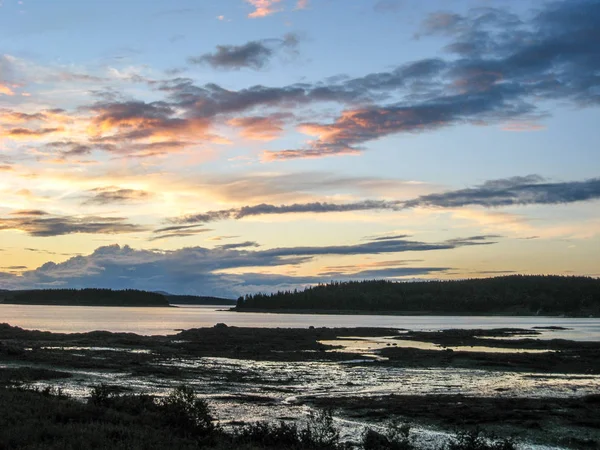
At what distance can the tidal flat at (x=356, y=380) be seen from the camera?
28078 millimetres

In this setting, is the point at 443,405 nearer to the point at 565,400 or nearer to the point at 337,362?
the point at 565,400

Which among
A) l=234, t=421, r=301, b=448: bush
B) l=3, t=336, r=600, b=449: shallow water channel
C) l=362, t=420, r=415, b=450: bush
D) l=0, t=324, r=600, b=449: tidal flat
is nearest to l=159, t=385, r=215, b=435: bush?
l=234, t=421, r=301, b=448: bush

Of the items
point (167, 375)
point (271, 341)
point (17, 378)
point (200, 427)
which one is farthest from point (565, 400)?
point (271, 341)

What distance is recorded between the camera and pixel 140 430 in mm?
18797

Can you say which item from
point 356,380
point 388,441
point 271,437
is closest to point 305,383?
point 356,380

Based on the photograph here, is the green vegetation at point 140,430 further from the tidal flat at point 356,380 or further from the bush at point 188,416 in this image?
the tidal flat at point 356,380

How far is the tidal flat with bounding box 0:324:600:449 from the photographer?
92.1ft

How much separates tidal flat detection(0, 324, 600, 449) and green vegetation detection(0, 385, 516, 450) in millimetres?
3160

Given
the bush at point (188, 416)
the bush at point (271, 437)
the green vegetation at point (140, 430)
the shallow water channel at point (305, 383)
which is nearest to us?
the green vegetation at point (140, 430)

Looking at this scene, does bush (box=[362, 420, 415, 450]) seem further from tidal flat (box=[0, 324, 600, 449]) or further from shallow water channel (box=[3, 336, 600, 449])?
shallow water channel (box=[3, 336, 600, 449])

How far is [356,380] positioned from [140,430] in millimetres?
26935

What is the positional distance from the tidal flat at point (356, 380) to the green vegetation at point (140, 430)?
3.16 metres

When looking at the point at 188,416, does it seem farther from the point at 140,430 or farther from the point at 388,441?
the point at 388,441

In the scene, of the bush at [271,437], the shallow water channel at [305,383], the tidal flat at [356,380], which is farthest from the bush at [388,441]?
the bush at [271,437]
